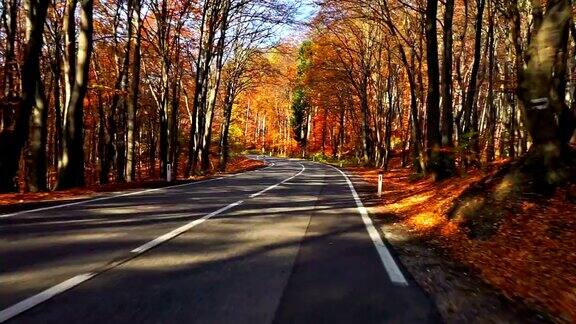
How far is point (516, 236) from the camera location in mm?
7867

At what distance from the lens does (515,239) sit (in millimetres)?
7781

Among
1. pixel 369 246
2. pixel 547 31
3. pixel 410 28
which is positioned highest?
pixel 410 28

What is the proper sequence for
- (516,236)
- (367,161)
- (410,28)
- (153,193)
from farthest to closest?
1. (367,161)
2. (410,28)
3. (153,193)
4. (516,236)

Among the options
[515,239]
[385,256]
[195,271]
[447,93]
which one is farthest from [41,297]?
[447,93]

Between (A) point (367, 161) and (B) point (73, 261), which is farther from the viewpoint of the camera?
(A) point (367, 161)

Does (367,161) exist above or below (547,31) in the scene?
below

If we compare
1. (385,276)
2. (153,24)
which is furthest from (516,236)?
(153,24)

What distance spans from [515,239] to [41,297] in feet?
21.9

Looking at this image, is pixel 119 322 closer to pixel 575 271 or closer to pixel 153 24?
pixel 575 271

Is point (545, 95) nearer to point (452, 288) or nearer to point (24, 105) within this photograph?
point (452, 288)

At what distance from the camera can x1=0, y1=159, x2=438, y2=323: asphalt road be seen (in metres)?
4.43

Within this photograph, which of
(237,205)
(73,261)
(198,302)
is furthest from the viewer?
(237,205)

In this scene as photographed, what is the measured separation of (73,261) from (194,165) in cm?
2420

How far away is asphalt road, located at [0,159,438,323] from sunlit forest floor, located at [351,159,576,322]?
1.18 m
